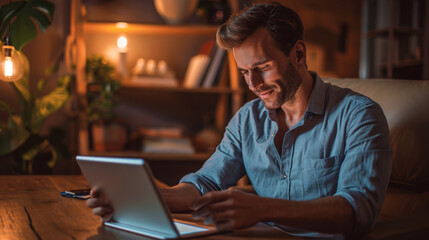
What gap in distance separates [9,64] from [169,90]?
1300 millimetres

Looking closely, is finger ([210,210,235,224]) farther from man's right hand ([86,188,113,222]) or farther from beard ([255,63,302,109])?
beard ([255,63,302,109])

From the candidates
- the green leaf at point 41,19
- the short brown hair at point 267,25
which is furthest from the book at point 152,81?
the short brown hair at point 267,25

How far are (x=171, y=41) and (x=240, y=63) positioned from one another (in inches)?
74.3

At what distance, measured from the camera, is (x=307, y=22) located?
3.91 meters

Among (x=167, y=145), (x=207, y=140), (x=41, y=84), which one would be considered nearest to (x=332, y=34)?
(x=207, y=140)

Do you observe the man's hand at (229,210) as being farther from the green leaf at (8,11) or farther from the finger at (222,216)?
the green leaf at (8,11)

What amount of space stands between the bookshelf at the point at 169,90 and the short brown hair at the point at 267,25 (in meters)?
1.53

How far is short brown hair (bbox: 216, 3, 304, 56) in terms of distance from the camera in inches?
54.9

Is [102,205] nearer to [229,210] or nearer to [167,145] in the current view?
[229,210]

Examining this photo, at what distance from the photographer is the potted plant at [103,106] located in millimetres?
2807

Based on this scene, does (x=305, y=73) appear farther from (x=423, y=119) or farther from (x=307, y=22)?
(x=307, y=22)

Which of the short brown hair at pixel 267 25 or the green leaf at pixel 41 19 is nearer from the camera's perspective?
the short brown hair at pixel 267 25

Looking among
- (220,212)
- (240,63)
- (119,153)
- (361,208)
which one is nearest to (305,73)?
(240,63)

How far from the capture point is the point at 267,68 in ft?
4.60
